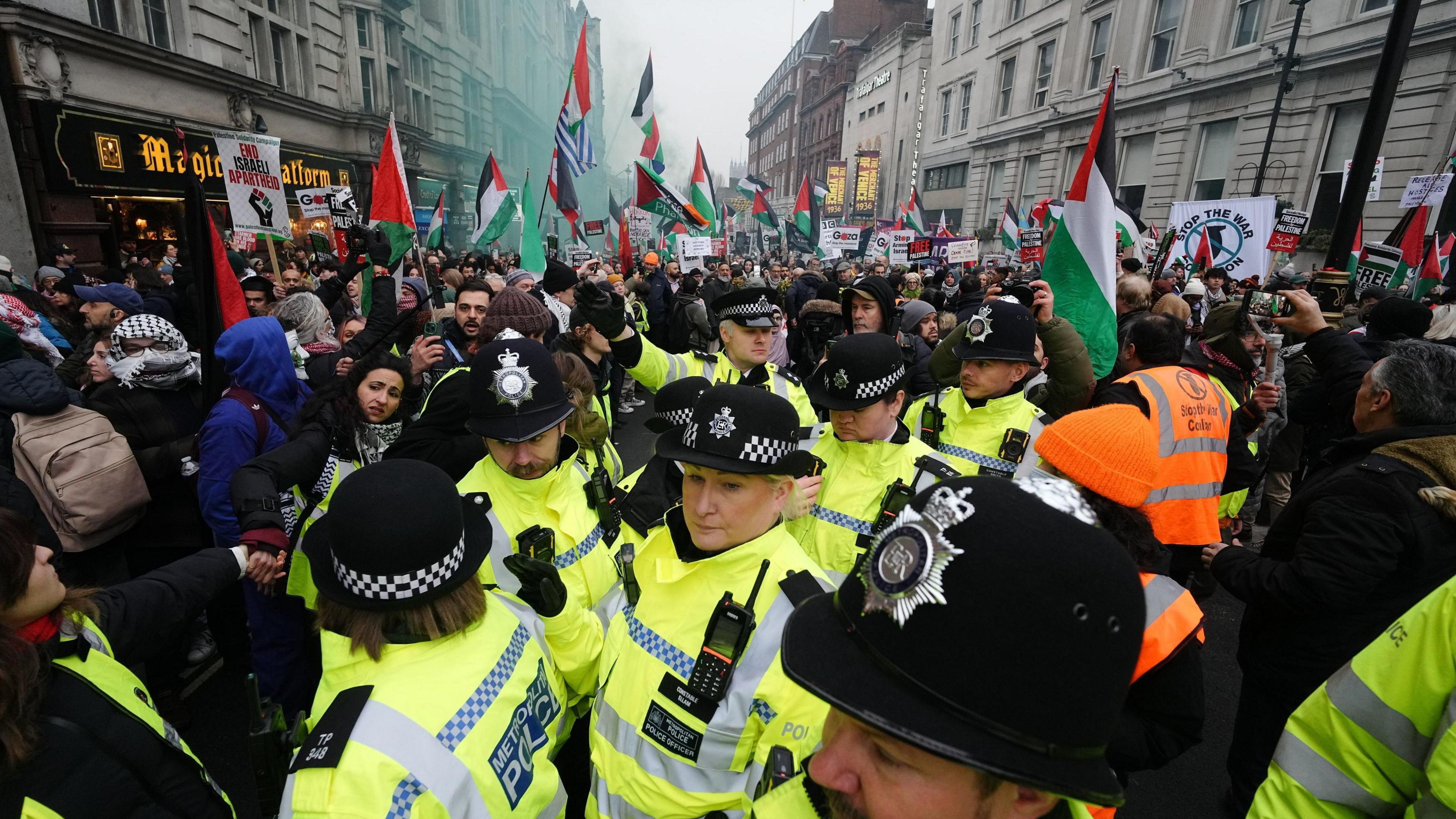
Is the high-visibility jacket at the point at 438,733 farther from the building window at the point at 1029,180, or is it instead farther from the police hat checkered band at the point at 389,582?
the building window at the point at 1029,180

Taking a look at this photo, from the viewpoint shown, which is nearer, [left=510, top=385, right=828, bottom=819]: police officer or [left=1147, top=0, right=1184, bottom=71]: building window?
[left=510, top=385, right=828, bottom=819]: police officer

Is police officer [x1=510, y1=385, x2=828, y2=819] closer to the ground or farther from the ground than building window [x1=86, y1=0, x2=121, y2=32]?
closer to the ground

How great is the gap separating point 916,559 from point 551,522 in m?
2.00

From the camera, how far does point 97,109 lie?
478 inches

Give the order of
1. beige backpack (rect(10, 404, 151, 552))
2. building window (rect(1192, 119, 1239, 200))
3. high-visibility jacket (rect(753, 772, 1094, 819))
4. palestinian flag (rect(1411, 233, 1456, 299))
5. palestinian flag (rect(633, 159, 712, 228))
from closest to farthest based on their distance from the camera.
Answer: high-visibility jacket (rect(753, 772, 1094, 819)) → beige backpack (rect(10, 404, 151, 552)) → palestinian flag (rect(1411, 233, 1456, 299)) → palestinian flag (rect(633, 159, 712, 228)) → building window (rect(1192, 119, 1239, 200))

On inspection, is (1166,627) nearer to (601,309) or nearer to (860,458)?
(860,458)

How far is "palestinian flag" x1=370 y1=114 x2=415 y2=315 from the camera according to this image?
6098 millimetres

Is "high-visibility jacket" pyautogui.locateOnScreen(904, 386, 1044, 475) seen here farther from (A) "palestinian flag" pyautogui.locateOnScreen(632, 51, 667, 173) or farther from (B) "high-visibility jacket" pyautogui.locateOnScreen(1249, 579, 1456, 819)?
(A) "palestinian flag" pyautogui.locateOnScreen(632, 51, 667, 173)

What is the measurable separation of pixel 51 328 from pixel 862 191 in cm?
4331

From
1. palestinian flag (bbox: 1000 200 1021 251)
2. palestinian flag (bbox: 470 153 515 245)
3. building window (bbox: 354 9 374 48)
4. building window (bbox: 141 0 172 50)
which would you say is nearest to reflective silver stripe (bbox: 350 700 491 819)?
palestinian flag (bbox: 470 153 515 245)

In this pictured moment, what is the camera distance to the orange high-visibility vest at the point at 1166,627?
163 cm

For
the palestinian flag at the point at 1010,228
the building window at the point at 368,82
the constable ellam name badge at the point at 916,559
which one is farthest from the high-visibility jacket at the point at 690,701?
the building window at the point at 368,82

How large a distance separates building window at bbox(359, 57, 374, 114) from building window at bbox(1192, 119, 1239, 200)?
2790 cm

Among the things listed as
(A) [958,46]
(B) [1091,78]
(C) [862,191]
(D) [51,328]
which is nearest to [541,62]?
(C) [862,191]
